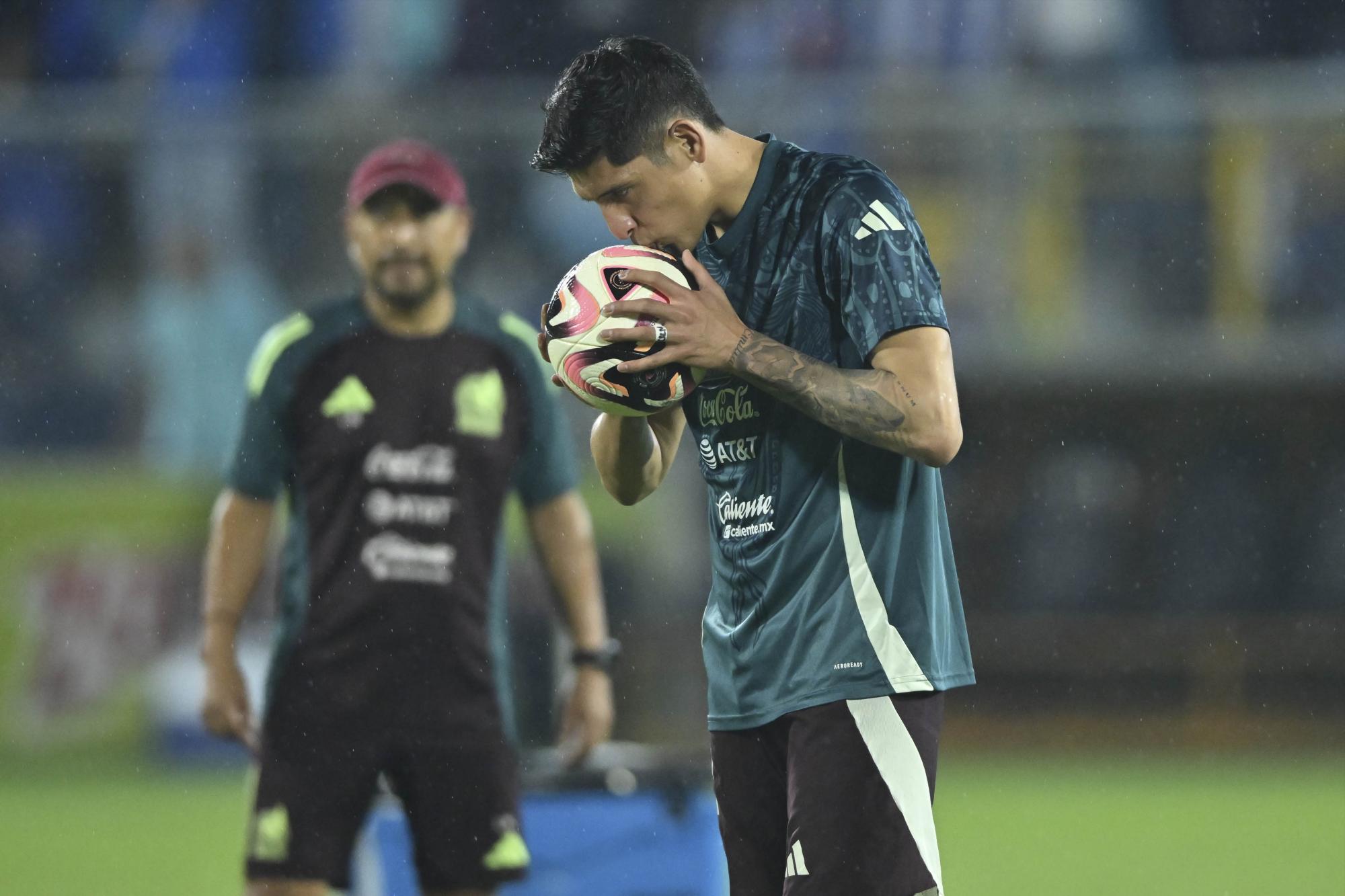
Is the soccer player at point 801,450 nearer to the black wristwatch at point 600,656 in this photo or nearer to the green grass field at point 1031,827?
the black wristwatch at point 600,656

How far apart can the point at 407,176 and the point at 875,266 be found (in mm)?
2420

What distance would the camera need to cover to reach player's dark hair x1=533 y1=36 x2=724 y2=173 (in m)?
3.06

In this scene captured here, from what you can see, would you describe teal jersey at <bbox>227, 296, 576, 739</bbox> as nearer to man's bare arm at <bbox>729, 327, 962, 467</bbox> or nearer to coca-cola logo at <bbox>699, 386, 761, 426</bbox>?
coca-cola logo at <bbox>699, 386, 761, 426</bbox>

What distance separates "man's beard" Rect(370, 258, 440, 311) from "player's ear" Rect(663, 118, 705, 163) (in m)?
1.87

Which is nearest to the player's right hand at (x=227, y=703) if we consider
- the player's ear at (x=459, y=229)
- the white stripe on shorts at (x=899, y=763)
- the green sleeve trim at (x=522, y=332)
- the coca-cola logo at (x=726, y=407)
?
the green sleeve trim at (x=522, y=332)

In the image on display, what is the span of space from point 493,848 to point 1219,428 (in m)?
8.05

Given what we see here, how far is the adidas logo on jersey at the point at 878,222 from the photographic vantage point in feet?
9.58

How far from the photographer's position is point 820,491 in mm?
3035

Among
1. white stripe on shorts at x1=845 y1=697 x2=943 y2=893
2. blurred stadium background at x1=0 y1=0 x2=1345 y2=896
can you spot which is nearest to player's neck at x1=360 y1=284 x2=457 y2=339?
white stripe on shorts at x1=845 y1=697 x2=943 y2=893

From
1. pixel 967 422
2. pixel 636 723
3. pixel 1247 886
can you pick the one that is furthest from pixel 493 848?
pixel 967 422

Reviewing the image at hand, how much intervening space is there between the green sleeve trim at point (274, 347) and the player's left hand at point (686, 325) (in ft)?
6.80

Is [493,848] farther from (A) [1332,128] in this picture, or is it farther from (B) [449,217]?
(A) [1332,128]

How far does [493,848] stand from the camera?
4582mm

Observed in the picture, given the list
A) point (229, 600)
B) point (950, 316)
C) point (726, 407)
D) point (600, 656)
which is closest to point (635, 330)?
point (726, 407)
